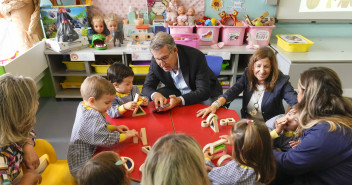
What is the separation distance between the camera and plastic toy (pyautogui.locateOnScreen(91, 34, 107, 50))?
9.72ft

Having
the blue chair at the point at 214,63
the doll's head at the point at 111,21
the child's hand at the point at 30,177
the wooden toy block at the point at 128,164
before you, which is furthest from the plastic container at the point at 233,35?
the child's hand at the point at 30,177

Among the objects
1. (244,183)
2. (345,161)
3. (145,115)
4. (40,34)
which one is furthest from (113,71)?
(40,34)

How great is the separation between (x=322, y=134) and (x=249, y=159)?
37 centimetres

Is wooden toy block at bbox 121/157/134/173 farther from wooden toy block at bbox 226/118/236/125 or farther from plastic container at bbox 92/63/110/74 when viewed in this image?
plastic container at bbox 92/63/110/74

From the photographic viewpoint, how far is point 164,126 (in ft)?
5.32

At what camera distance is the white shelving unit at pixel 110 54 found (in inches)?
116

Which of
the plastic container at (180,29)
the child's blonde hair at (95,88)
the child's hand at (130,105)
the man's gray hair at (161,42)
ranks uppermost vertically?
the man's gray hair at (161,42)

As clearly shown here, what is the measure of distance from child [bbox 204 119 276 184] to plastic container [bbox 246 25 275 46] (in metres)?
2.10

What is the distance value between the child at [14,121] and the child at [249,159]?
3.02ft

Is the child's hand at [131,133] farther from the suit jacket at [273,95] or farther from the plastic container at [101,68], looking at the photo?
the plastic container at [101,68]

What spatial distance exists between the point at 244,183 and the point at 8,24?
328 cm

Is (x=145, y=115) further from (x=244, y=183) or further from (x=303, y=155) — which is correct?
(x=303, y=155)

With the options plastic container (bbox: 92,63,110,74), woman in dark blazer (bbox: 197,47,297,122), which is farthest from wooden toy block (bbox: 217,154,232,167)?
plastic container (bbox: 92,63,110,74)

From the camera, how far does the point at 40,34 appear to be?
10.5 feet
